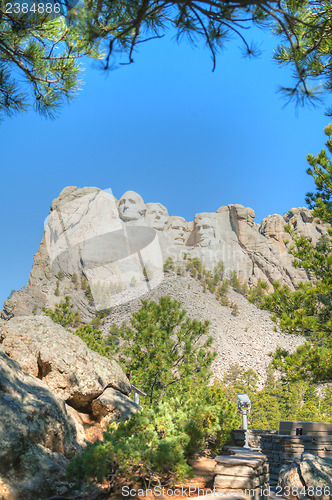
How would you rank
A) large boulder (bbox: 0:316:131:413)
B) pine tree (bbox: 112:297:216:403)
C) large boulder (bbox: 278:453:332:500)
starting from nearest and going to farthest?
large boulder (bbox: 278:453:332:500) → large boulder (bbox: 0:316:131:413) → pine tree (bbox: 112:297:216:403)

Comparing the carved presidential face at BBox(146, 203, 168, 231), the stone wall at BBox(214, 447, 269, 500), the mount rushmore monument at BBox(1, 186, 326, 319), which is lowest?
the stone wall at BBox(214, 447, 269, 500)

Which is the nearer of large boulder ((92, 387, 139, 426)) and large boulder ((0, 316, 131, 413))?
large boulder ((0, 316, 131, 413))

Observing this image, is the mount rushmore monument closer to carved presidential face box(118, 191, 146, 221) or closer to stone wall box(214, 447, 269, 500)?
carved presidential face box(118, 191, 146, 221)

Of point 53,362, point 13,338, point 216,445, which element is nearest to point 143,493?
point 216,445

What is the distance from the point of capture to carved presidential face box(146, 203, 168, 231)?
8238cm

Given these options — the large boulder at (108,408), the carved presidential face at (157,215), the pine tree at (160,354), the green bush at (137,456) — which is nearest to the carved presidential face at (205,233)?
the carved presidential face at (157,215)

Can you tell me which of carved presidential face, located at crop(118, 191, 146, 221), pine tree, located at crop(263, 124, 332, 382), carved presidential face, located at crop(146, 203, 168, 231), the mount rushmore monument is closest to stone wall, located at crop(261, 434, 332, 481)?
pine tree, located at crop(263, 124, 332, 382)

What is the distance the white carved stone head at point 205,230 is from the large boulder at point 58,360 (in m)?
71.7

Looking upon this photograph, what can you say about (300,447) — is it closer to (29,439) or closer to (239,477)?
(239,477)

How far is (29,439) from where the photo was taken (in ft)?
10.4

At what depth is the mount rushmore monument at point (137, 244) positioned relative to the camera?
66938 millimetres

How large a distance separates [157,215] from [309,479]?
263 ft

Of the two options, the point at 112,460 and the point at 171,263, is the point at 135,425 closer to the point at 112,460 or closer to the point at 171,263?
the point at 112,460

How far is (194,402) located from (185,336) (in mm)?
9026
